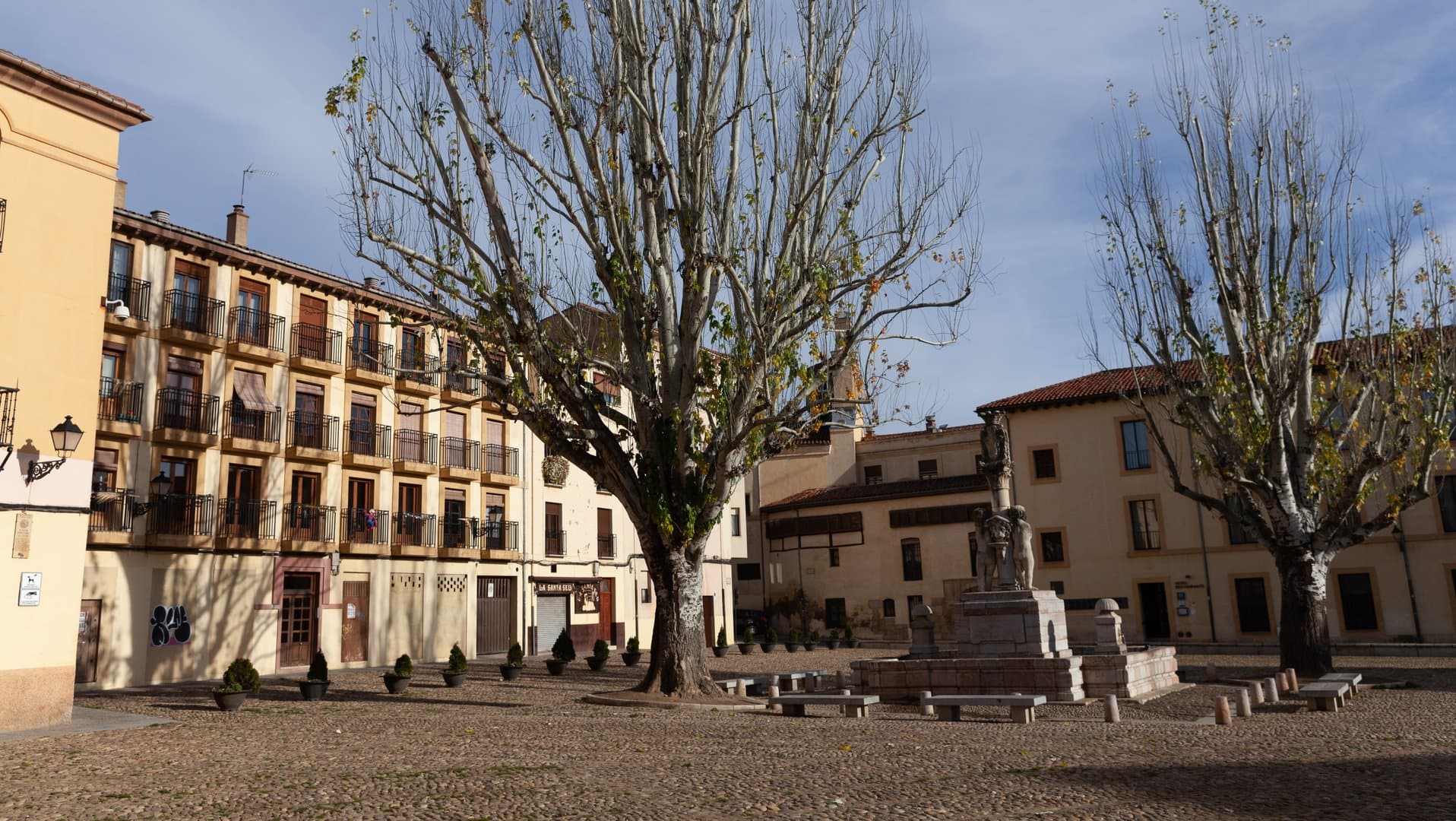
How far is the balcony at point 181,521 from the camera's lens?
24.9 m

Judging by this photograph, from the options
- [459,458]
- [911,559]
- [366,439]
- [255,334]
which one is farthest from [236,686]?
[911,559]

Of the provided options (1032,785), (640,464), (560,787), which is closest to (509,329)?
(640,464)

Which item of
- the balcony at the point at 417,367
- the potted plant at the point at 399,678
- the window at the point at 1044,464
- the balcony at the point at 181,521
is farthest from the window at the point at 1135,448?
the balcony at the point at 181,521

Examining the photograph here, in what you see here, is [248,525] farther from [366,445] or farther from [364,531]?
[366,445]

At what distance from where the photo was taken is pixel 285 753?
427 inches

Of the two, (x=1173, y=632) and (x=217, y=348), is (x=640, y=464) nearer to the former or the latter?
(x=217, y=348)

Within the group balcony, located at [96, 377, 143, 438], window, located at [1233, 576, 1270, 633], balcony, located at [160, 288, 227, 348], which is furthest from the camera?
window, located at [1233, 576, 1270, 633]

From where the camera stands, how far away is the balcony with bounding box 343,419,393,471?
97.5ft

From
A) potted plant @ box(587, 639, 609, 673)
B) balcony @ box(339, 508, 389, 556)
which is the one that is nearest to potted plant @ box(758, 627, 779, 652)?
potted plant @ box(587, 639, 609, 673)

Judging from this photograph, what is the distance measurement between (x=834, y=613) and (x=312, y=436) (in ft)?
84.9

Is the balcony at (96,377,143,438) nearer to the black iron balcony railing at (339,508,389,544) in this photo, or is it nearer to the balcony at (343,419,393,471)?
the balcony at (343,419,393,471)

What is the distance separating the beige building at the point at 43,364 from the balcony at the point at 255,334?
12789 millimetres

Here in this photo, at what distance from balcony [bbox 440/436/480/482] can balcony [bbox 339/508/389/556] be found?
259 cm

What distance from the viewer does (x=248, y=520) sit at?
27.0 metres
